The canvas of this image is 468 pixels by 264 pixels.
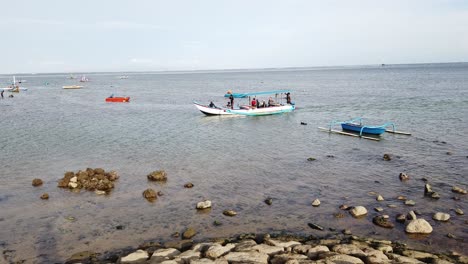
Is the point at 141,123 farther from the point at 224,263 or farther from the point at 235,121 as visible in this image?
the point at 224,263

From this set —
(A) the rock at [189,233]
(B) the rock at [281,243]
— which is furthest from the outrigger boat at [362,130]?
(A) the rock at [189,233]

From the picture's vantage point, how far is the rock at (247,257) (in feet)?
37.9

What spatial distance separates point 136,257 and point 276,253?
4.69 meters

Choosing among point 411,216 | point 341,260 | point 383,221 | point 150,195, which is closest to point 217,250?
point 341,260

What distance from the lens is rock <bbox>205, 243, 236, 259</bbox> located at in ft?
39.9

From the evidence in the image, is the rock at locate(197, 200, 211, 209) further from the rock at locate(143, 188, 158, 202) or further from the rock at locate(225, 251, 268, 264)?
the rock at locate(225, 251, 268, 264)

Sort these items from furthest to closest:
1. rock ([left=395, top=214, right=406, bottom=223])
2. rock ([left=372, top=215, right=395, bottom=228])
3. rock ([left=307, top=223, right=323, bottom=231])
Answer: rock ([left=395, top=214, right=406, bottom=223]) → rock ([left=372, top=215, right=395, bottom=228]) → rock ([left=307, top=223, right=323, bottom=231])

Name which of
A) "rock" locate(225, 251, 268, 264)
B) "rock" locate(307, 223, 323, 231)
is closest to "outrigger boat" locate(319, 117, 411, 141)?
"rock" locate(307, 223, 323, 231)

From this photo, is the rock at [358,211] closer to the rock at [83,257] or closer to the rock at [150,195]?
the rock at [150,195]

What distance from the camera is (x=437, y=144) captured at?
29.9m

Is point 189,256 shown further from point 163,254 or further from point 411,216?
point 411,216

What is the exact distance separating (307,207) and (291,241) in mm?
4292

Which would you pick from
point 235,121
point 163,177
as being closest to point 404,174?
point 163,177

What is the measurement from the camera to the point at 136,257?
40.8ft
